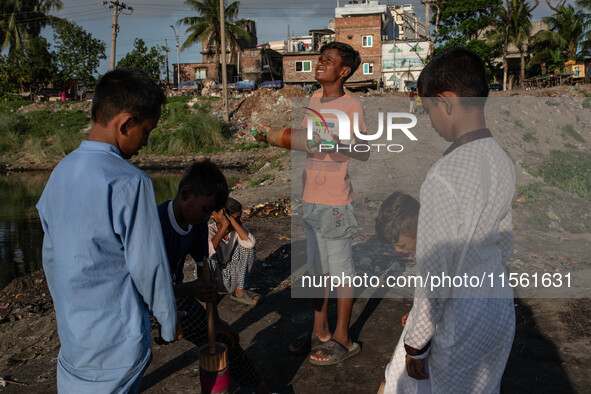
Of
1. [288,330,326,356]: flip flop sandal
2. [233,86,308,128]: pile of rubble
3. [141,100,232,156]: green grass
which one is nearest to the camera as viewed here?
[288,330,326,356]: flip flop sandal

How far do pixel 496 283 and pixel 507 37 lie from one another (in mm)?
36180

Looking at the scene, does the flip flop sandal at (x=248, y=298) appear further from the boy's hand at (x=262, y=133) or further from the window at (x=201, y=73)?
the window at (x=201, y=73)

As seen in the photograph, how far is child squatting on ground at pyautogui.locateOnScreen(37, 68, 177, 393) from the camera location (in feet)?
5.52

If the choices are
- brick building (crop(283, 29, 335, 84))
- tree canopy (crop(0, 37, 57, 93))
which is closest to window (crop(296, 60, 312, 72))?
brick building (crop(283, 29, 335, 84))

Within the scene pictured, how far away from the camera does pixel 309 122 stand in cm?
329

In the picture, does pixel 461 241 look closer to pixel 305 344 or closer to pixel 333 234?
pixel 333 234

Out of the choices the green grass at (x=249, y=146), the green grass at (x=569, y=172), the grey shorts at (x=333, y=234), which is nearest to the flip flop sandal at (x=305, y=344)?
the grey shorts at (x=333, y=234)

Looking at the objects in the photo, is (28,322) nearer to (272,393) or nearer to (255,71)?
(272,393)

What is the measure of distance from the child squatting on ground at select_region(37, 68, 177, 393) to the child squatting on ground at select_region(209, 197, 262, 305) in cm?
261

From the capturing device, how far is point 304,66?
43125mm

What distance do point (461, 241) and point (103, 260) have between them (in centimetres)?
120

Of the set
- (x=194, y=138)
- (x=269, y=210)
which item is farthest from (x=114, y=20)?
(x=269, y=210)

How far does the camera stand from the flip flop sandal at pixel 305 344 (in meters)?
3.43

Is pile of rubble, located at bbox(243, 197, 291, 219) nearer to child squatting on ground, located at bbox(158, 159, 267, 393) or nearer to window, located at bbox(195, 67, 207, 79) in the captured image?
child squatting on ground, located at bbox(158, 159, 267, 393)
